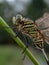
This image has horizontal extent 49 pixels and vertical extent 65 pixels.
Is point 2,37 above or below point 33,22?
below

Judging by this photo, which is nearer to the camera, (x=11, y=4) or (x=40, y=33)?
(x=40, y=33)

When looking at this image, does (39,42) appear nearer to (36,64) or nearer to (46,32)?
(46,32)

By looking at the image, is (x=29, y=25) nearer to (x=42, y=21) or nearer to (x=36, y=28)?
(x=36, y=28)

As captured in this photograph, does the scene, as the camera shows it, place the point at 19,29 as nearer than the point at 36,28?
No

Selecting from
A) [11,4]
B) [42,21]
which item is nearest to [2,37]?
[11,4]

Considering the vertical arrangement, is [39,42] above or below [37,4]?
above

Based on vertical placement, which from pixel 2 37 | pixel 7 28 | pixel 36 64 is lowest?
pixel 2 37

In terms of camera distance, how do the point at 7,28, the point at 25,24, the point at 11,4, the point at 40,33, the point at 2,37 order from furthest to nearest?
the point at 11,4
the point at 2,37
the point at 25,24
the point at 40,33
the point at 7,28

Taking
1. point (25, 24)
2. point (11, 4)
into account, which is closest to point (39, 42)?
point (25, 24)

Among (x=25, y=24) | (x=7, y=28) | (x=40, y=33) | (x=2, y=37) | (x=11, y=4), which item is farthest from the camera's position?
(x=11, y=4)
